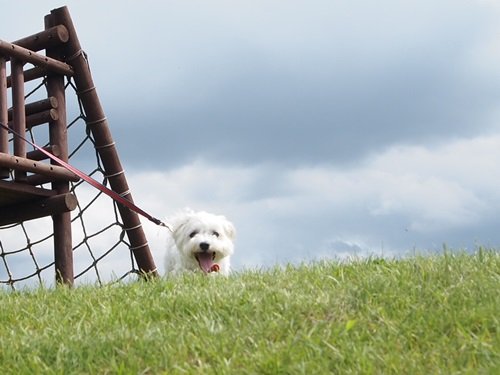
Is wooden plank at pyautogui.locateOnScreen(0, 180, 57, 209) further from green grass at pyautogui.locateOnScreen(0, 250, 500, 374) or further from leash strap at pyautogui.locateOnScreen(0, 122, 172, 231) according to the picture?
green grass at pyautogui.locateOnScreen(0, 250, 500, 374)

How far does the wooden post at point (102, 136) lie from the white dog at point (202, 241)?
0.44m

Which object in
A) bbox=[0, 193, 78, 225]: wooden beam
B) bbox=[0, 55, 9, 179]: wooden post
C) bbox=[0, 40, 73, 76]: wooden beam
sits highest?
bbox=[0, 40, 73, 76]: wooden beam

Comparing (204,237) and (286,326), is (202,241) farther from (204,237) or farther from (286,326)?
(286,326)

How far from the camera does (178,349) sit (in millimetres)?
4105

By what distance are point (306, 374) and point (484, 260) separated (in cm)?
230

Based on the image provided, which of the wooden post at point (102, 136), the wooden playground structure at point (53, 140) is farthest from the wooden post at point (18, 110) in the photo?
the wooden post at point (102, 136)

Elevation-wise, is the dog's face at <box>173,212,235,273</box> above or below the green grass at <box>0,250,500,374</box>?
above

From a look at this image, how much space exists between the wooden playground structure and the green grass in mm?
2471

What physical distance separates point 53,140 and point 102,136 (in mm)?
756

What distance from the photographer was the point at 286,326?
4.32 m

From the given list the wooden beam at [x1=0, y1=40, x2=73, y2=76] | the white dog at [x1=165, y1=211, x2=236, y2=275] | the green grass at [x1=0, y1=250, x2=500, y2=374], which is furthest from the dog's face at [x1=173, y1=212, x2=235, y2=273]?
the green grass at [x1=0, y1=250, x2=500, y2=374]

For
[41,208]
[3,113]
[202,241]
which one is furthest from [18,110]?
[202,241]

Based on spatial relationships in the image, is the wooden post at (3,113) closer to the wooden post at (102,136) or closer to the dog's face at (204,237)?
the wooden post at (102,136)

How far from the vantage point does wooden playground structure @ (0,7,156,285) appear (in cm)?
786
